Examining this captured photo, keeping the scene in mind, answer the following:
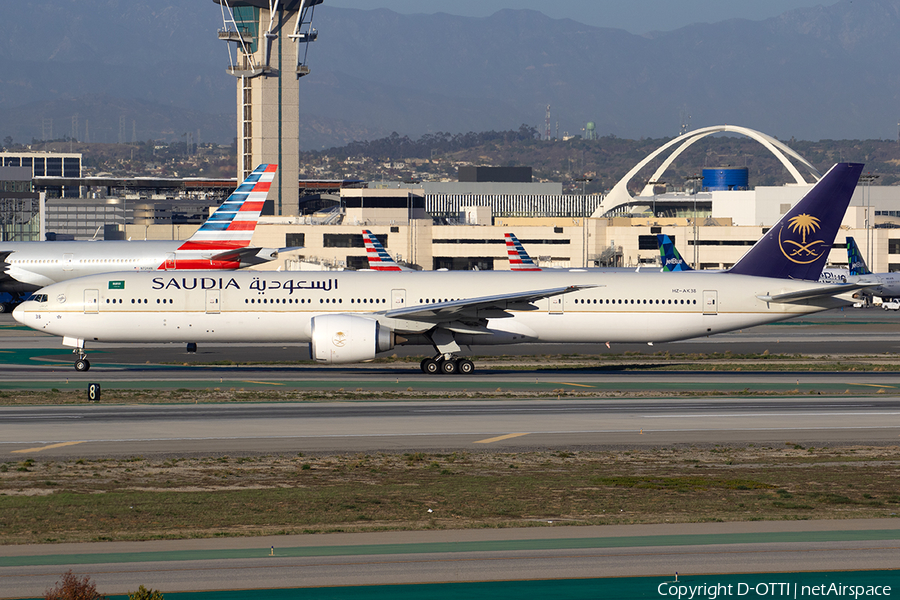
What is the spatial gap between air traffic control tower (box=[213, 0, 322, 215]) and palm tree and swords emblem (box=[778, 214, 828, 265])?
370ft

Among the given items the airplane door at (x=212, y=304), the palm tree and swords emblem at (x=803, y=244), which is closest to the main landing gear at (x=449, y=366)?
the airplane door at (x=212, y=304)

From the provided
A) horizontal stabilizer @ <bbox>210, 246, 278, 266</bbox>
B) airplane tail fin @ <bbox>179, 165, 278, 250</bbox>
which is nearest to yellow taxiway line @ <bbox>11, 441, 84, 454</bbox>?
horizontal stabilizer @ <bbox>210, 246, 278, 266</bbox>

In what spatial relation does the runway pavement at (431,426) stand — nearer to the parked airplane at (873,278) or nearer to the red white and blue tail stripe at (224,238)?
the red white and blue tail stripe at (224,238)

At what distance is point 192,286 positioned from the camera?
4528cm

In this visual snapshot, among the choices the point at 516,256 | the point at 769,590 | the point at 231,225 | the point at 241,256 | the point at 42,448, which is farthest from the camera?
the point at 516,256

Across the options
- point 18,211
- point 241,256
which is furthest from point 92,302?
point 18,211

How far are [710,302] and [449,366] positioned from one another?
1300 centimetres

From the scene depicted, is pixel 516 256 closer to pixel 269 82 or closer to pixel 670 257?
pixel 670 257

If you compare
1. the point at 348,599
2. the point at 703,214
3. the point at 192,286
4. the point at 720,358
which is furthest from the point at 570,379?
the point at 703,214

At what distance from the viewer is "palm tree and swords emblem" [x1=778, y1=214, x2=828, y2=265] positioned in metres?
48.3

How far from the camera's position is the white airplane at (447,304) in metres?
44.8

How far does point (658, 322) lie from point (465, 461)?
22793 mm

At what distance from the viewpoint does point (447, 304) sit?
43.8 metres

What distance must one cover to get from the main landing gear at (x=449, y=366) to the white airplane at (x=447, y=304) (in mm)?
56
